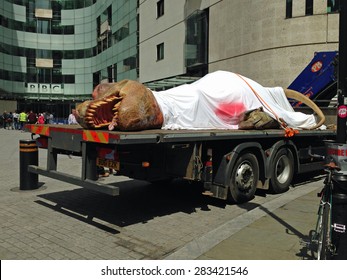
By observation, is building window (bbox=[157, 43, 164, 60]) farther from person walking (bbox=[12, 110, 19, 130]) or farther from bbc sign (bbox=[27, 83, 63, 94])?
bbc sign (bbox=[27, 83, 63, 94])

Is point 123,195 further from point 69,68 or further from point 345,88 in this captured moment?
point 69,68

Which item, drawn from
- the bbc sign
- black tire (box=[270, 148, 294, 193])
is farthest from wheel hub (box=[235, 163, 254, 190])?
the bbc sign

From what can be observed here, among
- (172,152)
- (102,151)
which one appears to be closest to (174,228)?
(172,152)

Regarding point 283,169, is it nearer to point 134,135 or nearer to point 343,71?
point 343,71

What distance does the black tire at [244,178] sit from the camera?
671cm

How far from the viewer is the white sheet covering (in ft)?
21.8

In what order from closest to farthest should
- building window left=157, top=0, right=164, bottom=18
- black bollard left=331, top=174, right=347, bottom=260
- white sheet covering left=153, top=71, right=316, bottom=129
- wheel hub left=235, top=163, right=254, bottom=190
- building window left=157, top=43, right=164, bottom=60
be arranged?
black bollard left=331, top=174, right=347, bottom=260
white sheet covering left=153, top=71, right=316, bottom=129
wheel hub left=235, top=163, right=254, bottom=190
building window left=157, top=0, right=164, bottom=18
building window left=157, top=43, right=164, bottom=60

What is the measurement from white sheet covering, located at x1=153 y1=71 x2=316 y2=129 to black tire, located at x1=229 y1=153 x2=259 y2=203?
0.91 metres

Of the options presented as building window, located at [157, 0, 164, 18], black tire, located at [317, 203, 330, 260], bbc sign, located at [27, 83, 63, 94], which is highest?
building window, located at [157, 0, 164, 18]

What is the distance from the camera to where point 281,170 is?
8.16 m

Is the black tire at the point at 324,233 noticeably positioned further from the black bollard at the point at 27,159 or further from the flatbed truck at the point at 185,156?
the black bollard at the point at 27,159

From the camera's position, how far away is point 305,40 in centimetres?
1808

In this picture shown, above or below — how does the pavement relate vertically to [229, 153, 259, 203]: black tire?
below

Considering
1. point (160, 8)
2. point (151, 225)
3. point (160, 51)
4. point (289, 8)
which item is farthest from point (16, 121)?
point (151, 225)
